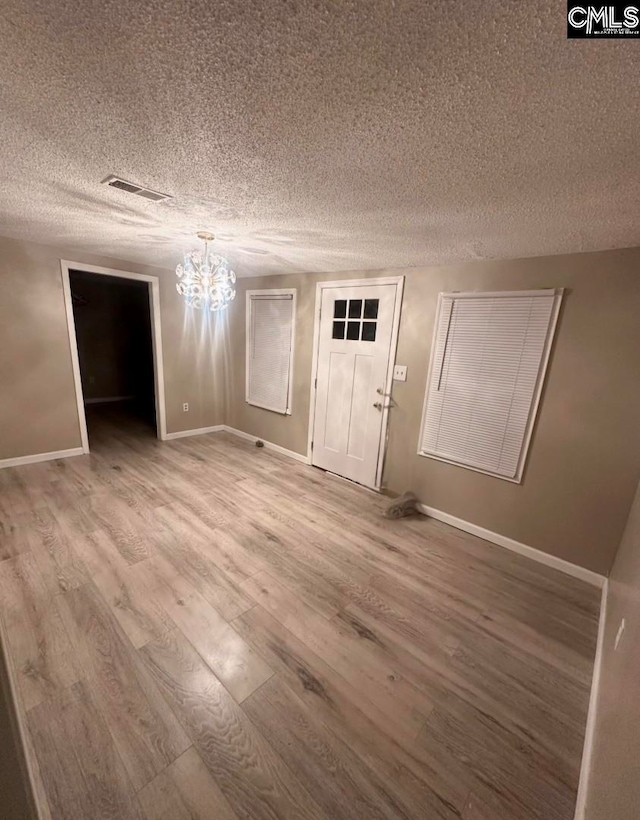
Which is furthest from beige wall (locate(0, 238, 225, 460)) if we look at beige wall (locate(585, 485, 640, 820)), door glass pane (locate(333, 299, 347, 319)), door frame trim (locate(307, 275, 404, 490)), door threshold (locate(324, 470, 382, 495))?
beige wall (locate(585, 485, 640, 820))

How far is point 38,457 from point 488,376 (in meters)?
4.53

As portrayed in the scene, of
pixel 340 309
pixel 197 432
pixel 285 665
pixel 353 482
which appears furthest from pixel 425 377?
pixel 197 432

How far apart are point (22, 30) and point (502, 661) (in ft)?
9.28

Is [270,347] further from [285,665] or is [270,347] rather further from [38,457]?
[285,665]

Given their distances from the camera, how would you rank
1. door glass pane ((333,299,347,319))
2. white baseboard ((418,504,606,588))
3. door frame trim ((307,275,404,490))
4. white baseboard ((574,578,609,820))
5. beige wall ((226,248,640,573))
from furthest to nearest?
door glass pane ((333,299,347,319)) → door frame trim ((307,275,404,490)) → white baseboard ((418,504,606,588)) → beige wall ((226,248,640,573)) → white baseboard ((574,578,609,820))

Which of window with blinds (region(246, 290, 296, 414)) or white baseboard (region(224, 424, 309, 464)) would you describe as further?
white baseboard (region(224, 424, 309, 464))

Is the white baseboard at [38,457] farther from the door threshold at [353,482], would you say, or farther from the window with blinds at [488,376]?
the window with blinds at [488,376]

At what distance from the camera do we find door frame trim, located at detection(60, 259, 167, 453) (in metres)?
3.39

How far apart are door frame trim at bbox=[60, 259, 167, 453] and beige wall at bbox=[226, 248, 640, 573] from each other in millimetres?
3048

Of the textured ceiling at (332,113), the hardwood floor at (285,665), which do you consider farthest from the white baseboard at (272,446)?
the textured ceiling at (332,113)

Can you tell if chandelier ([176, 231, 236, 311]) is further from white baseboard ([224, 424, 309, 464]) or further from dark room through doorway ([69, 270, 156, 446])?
dark room through doorway ([69, 270, 156, 446])

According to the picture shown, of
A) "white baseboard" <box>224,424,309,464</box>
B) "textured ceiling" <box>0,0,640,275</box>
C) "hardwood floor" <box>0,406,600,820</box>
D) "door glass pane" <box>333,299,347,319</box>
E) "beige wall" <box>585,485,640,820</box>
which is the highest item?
"textured ceiling" <box>0,0,640,275</box>

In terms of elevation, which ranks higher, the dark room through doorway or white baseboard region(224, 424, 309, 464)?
the dark room through doorway

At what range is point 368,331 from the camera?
320cm
